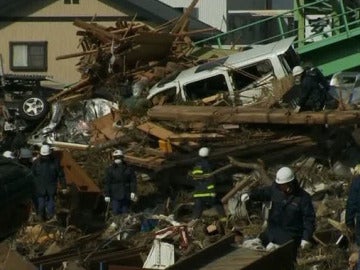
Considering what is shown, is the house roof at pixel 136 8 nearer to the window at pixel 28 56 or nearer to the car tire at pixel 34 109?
the window at pixel 28 56

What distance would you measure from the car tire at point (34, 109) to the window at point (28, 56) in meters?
17.2

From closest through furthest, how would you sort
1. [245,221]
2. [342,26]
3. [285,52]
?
[245,221]
[285,52]
[342,26]

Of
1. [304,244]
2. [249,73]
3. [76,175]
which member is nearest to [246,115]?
[249,73]

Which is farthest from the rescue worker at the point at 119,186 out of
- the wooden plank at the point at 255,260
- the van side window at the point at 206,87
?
the wooden plank at the point at 255,260

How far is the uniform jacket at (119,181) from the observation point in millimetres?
19953

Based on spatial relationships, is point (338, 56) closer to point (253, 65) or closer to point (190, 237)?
point (253, 65)

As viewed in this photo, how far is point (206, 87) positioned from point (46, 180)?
4.81 meters

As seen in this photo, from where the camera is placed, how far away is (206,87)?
23.6m

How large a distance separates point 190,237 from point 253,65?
7.00 metres

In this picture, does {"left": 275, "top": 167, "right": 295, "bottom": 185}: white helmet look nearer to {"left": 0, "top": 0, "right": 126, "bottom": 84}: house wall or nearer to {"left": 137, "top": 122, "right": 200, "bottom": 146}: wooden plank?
{"left": 137, "top": 122, "right": 200, "bottom": 146}: wooden plank

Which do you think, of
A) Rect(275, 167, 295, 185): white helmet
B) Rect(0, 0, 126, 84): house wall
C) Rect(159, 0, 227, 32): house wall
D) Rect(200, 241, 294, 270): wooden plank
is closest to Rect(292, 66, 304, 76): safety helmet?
Rect(275, 167, 295, 185): white helmet

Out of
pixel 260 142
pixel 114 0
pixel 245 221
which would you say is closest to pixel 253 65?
pixel 260 142

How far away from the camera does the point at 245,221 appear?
1906cm

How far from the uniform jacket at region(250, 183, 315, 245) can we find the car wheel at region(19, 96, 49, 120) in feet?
39.3
